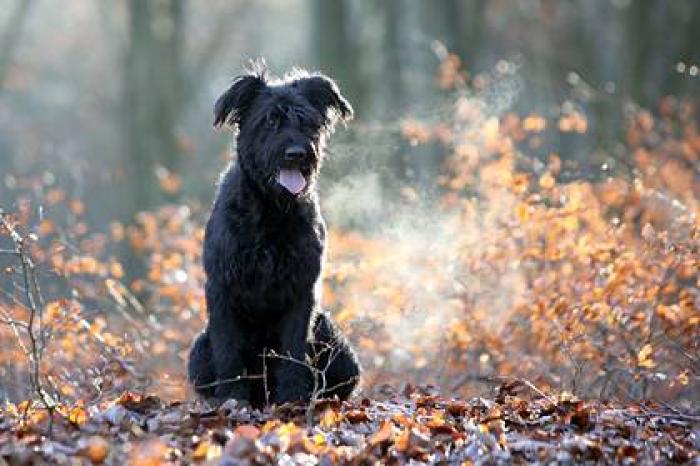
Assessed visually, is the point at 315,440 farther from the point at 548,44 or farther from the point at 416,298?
the point at 548,44

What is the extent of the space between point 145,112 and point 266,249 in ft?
49.9

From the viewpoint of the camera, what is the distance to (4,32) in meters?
28.5

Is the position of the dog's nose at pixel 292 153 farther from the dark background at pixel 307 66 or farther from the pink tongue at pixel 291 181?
the dark background at pixel 307 66

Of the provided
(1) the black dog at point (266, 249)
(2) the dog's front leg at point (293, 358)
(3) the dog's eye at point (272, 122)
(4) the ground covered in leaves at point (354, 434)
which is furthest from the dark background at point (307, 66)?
(4) the ground covered in leaves at point (354, 434)

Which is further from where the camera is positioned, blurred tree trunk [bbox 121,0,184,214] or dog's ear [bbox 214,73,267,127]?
blurred tree trunk [bbox 121,0,184,214]

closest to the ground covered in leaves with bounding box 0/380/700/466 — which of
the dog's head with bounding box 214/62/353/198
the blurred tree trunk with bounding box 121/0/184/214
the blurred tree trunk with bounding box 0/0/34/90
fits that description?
the dog's head with bounding box 214/62/353/198

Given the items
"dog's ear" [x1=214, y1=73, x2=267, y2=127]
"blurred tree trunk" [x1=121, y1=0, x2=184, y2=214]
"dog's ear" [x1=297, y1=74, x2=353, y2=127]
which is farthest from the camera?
"blurred tree trunk" [x1=121, y1=0, x2=184, y2=214]

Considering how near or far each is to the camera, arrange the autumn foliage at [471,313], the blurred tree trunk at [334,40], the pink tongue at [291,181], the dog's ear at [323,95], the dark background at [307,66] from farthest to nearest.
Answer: the blurred tree trunk at [334,40]
the dark background at [307,66]
the dog's ear at [323,95]
the pink tongue at [291,181]
the autumn foliage at [471,313]

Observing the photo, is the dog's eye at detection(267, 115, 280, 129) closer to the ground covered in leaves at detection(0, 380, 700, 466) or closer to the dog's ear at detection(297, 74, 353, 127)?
the dog's ear at detection(297, 74, 353, 127)

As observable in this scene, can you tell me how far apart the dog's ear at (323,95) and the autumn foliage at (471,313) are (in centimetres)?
200

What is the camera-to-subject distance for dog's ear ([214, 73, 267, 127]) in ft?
23.8

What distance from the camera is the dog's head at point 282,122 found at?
275 inches

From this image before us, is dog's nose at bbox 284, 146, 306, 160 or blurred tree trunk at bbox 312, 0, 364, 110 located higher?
blurred tree trunk at bbox 312, 0, 364, 110

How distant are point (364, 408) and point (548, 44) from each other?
30420mm
